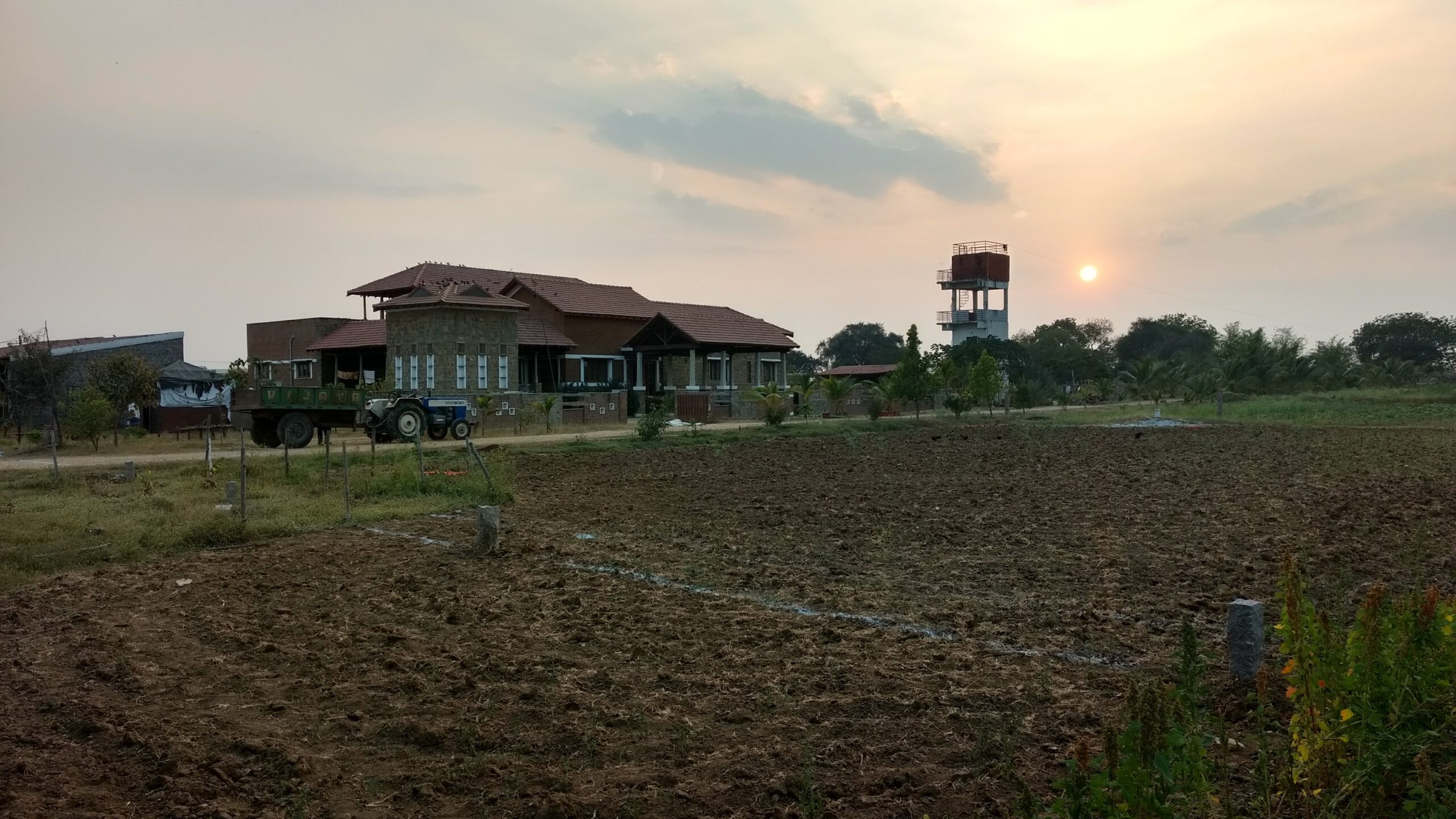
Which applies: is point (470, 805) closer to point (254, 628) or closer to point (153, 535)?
point (254, 628)

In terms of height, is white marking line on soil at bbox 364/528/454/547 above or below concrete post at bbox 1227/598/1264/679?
below

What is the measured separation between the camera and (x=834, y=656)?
22.0ft

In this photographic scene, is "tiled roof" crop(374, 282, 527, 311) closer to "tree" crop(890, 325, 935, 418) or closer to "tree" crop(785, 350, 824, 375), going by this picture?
"tree" crop(890, 325, 935, 418)

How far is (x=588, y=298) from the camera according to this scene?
4575cm

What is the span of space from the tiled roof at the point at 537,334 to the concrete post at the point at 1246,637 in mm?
35004

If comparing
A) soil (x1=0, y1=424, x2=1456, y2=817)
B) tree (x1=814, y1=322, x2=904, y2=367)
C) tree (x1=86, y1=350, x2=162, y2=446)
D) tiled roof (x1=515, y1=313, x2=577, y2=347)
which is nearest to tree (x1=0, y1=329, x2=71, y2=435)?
tree (x1=86, y1=350, x2=162, y2=446)

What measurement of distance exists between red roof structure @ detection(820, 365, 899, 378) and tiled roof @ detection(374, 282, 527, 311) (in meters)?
31.5

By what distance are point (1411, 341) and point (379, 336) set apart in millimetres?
78464

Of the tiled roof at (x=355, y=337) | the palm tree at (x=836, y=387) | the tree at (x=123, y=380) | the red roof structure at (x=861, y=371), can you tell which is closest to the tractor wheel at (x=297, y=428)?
the tree at (x=123, y=380)

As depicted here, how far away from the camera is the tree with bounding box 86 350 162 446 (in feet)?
106

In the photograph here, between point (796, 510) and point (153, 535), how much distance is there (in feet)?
25.4

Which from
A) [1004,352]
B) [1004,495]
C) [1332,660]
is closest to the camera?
[1332,660]

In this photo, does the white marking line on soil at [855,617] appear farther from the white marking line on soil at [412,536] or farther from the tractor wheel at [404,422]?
the tractor wheel at [404,422]

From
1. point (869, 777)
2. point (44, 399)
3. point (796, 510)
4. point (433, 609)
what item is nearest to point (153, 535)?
point (433, 609)
